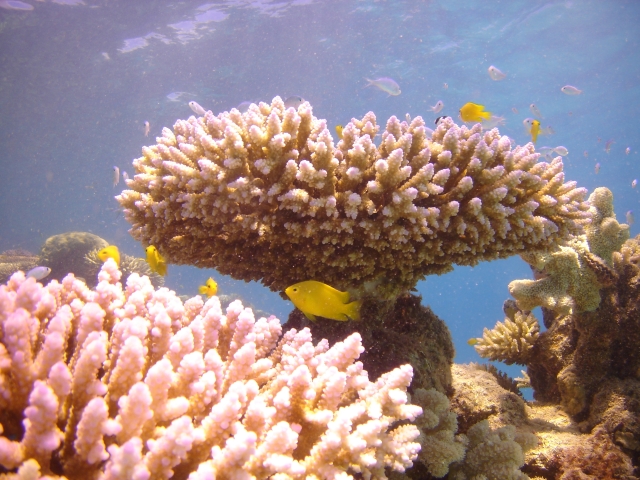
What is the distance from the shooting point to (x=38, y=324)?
1651mm

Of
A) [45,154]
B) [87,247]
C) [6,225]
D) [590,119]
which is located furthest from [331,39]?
[6,225]

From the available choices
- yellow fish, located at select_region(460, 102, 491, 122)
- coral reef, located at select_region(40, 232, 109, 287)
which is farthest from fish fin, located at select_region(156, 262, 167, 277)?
coral reef, located at select_region(40, 232, 109, 287)

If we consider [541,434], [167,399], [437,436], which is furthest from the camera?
[541,434]

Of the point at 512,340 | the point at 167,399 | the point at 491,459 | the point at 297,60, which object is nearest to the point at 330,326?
the point at 491,459

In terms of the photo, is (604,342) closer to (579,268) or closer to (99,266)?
(579,268)

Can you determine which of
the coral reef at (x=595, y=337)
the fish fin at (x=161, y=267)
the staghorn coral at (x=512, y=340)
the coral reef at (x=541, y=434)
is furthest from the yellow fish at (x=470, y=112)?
the fish fin at (x=161, y=267)

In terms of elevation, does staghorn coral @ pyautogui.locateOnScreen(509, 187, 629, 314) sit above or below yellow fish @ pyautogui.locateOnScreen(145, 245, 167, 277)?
above

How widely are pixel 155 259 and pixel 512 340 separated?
4380mm

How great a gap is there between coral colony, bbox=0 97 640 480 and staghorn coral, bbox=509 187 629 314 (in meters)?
0.02

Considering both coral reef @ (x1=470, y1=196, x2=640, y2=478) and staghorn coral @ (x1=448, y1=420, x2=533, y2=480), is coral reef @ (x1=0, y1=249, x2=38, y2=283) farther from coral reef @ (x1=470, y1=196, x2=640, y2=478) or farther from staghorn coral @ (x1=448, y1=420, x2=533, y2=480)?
coral reef @ (x1=470, y1=196, x2=640, y2=478)

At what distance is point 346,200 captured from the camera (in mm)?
2676

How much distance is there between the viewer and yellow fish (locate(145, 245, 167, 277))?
11.3 ft

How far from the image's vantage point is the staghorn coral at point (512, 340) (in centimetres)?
453

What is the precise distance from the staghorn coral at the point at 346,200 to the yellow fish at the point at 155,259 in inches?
12.8
